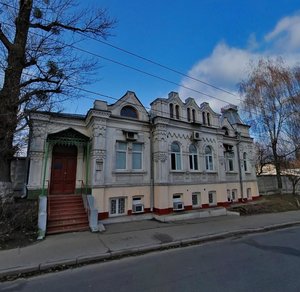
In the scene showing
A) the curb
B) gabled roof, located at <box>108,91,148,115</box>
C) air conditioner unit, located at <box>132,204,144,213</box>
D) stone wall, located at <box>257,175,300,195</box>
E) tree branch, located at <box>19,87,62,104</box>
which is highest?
gabled roof, located at <box>108,91,148,115</box>

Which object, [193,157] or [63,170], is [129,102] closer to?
[63,170]

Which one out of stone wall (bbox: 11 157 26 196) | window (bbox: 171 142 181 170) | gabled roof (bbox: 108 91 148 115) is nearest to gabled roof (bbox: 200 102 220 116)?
window (bbox: 171 142 181 170)

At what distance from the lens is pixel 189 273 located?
4.80 metres

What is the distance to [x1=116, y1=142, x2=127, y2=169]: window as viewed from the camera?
1180cm

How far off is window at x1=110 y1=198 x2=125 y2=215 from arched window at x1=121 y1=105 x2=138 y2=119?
5265mm

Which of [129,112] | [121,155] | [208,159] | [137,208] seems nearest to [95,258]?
[137,208]

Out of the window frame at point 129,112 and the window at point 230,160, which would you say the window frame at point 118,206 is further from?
the window at point 230,160

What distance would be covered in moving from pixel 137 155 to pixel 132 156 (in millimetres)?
403

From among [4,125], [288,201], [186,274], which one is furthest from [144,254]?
[288,201]

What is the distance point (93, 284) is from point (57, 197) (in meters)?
7.06

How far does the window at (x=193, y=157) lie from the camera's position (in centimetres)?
1408

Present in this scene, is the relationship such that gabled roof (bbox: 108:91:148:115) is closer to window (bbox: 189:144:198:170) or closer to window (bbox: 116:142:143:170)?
window (bbox: 116:142:143:170)

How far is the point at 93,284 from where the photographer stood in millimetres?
4484

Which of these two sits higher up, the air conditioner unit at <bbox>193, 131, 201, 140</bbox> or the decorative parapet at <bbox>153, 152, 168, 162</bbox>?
the air conditioner unit at <bbox>193, 131, 201, 140</bbox>
